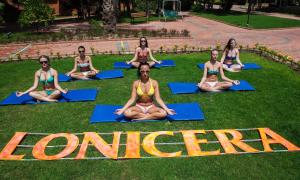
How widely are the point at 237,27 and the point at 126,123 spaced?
22.4 m

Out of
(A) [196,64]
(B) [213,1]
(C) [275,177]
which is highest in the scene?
(B) [213,1]

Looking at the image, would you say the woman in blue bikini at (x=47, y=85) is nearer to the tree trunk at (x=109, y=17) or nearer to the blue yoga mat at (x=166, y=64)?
the blue yoga mat at (x=166, y=64)

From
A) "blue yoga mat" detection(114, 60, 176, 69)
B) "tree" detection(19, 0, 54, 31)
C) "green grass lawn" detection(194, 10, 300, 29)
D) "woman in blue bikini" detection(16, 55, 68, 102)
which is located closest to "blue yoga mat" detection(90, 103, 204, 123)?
"woman in blue bikini" detection(16, 55, 68, 102)

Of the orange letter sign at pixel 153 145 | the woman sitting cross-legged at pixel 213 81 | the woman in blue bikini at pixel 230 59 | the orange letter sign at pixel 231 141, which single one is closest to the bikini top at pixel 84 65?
the woman sitting cross-legged at pixel 213 81

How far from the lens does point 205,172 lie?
598 cm

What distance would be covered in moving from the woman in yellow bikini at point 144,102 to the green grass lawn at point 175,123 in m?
0.26

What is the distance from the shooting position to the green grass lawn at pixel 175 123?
19.8 ft

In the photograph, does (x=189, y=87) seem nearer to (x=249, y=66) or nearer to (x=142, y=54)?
(x=142, y=54)

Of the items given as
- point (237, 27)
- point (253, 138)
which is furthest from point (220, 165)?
point (237, 27)

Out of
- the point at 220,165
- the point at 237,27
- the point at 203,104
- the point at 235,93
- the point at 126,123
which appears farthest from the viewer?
the point at 237,27

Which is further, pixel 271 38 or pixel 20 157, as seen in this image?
pixel 271 38

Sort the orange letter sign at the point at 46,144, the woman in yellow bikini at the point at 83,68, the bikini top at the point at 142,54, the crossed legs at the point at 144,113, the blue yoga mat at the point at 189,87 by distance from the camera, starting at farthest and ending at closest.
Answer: the bikini top at the point at 142,54, the woman in yellow bikini at the point at 83,68, the blue yoga mat at the point at 189,87, the crossed legs at the point at 144,113, the orange letter sign at the point at 46,144

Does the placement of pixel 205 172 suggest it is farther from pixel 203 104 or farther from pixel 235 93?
pixel 235 93

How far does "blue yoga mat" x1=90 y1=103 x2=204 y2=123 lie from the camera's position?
816cm
